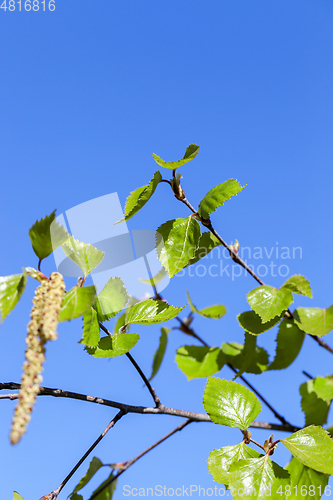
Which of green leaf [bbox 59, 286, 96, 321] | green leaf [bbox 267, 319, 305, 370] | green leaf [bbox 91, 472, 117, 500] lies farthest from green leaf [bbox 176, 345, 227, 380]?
green leaf [bbox 59, 286, 96, 321]

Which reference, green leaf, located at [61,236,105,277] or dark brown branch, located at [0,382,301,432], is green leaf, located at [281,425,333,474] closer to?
dark brown branch, located at [0,382,301,432]

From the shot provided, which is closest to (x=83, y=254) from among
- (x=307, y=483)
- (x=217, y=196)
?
(x=217, y=196)

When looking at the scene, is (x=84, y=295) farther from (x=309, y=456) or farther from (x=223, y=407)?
(x=309, y=456)

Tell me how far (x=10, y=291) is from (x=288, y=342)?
1004 mm

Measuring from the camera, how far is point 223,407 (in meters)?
0.97

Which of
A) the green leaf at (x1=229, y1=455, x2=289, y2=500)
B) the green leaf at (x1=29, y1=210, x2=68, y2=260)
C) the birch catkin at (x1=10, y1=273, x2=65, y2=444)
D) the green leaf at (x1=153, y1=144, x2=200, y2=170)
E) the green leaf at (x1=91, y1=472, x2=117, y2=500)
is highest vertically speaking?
the green leaf at (x1=153, y1=144, x2=200, y2=170)

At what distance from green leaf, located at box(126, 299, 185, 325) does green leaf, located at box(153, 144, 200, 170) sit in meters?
0.34

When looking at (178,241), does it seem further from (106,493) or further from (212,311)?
(106,493)

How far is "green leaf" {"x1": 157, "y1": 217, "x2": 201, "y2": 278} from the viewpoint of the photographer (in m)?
0.95

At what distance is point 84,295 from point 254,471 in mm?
593

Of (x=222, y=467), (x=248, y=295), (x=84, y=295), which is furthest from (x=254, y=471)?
(x=84, y=295)

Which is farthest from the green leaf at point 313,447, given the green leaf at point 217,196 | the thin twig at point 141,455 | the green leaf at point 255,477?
the green leaf at point 217,196

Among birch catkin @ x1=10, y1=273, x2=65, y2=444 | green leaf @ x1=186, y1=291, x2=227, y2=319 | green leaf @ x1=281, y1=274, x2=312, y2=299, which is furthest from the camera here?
green leaf @ x1=186, y1=291, x2=227, y2=319

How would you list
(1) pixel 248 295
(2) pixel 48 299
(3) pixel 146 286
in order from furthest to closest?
(3) pixel 146 286
(1) pixel 248 295
(2) pixel 48 299
